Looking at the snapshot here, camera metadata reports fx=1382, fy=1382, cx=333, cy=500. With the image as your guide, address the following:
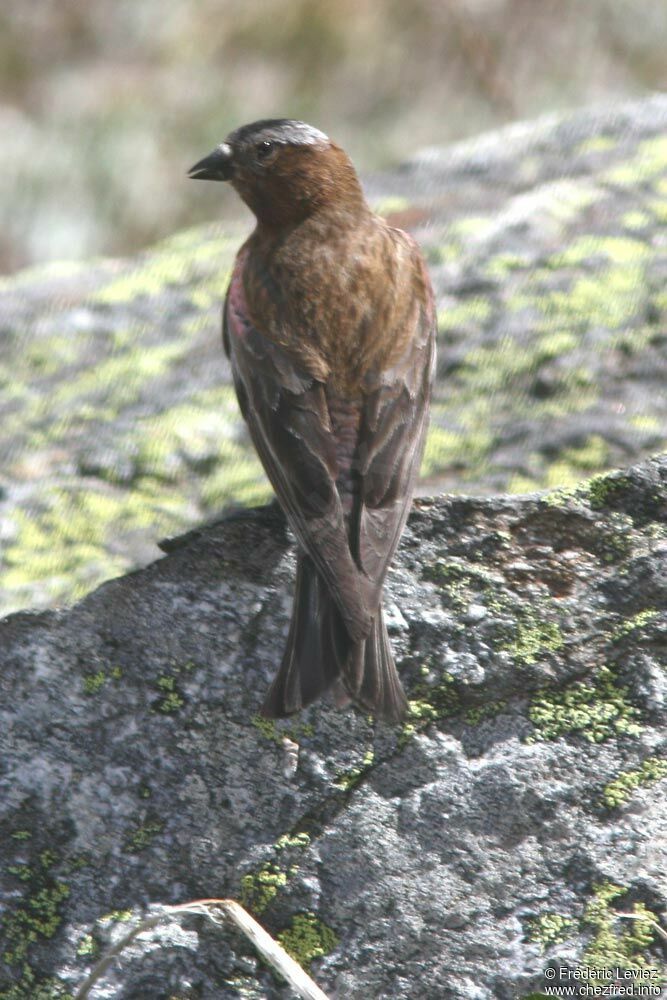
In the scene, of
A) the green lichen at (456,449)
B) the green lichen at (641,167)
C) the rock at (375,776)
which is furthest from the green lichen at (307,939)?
the green lichen at (641,167)

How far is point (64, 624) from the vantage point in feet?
11.3

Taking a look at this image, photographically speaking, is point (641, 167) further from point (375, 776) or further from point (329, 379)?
point (375, 776)

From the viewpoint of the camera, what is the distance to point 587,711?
10.5 ft

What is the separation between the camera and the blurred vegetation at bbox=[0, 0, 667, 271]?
9.09 metres

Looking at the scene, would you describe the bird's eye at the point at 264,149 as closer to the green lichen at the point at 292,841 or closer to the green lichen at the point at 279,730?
the green lichen at the point at 279,730

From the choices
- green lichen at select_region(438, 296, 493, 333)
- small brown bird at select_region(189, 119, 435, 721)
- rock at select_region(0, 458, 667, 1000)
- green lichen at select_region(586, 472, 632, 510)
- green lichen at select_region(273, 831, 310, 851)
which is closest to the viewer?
rock at select_region(0, 458, 667, 1000)

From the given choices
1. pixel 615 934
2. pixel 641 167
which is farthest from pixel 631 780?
pixel 641 167

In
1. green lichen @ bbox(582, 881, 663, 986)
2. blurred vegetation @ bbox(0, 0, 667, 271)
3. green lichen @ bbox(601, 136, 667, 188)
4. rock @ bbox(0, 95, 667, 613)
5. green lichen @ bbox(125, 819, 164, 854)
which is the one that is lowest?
green lichen @ bbox(582, 881, 663, 986)

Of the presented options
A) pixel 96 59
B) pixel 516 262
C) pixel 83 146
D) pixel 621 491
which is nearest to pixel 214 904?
pixel 621 491

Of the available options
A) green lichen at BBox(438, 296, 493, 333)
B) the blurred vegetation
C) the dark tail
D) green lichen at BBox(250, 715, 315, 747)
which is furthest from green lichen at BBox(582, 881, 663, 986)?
the blurred vegetation

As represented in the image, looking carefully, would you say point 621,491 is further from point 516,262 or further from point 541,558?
point 516,262

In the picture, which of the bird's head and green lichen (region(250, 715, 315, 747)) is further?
the bird's head

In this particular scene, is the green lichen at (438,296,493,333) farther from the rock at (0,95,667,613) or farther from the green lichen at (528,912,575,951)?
the green lichen at (528,912,575,951)

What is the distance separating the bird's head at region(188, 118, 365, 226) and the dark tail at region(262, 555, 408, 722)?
5.77 ft
